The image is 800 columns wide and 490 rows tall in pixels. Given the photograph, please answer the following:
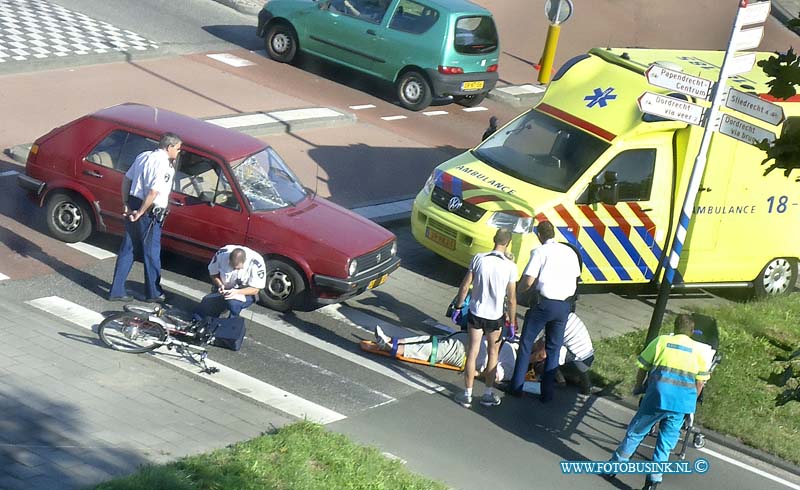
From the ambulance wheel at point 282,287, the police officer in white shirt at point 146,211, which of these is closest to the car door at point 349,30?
the ambulance wheel at point 282,287

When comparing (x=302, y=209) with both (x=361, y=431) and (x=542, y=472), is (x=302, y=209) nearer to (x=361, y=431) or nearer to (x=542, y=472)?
(x=361, y=431)

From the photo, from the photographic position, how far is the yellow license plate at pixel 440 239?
1297 centimetres

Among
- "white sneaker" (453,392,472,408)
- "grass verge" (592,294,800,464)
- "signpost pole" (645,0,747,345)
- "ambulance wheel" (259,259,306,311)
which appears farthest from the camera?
"ambulance wheel" (259,259,306,311)

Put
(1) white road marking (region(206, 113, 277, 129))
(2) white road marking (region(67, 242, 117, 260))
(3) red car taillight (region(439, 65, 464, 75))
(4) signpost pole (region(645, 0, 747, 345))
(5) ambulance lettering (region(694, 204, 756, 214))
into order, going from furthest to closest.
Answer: (3) red car taillight (region(439, 65, 464, 75))
(1) white road marking (region(206, 113, 277, 129))
(5) ambulance lettering (region(694, 204, 756, 214))
(2) white road marking (region(67, 242, 117, 260))
(4) signpost pole (region(645, 0, 747, 345))

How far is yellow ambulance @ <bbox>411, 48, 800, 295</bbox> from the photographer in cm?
1288

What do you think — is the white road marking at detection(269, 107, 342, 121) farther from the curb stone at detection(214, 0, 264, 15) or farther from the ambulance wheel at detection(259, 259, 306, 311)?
the ambulance wheel at detection(259, 259, 306, 311)

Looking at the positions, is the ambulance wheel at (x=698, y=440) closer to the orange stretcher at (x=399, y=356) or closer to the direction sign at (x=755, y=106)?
the orange stretcher at (x=399, y=356)

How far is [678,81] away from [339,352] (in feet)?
13.5

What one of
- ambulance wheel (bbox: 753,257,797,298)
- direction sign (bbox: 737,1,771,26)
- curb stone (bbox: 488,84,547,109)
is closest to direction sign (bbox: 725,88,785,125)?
direction sign (bbox: 737,1,771,26)

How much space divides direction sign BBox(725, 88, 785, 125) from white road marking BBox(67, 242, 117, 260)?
651 centimetres

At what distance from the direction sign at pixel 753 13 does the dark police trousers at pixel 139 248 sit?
579 centimetres

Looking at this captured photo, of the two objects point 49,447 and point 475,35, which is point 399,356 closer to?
point 49,447

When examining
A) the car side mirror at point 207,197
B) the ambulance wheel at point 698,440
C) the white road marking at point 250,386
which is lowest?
the white road marking at point 250,386

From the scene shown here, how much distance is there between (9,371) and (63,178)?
3590mm
